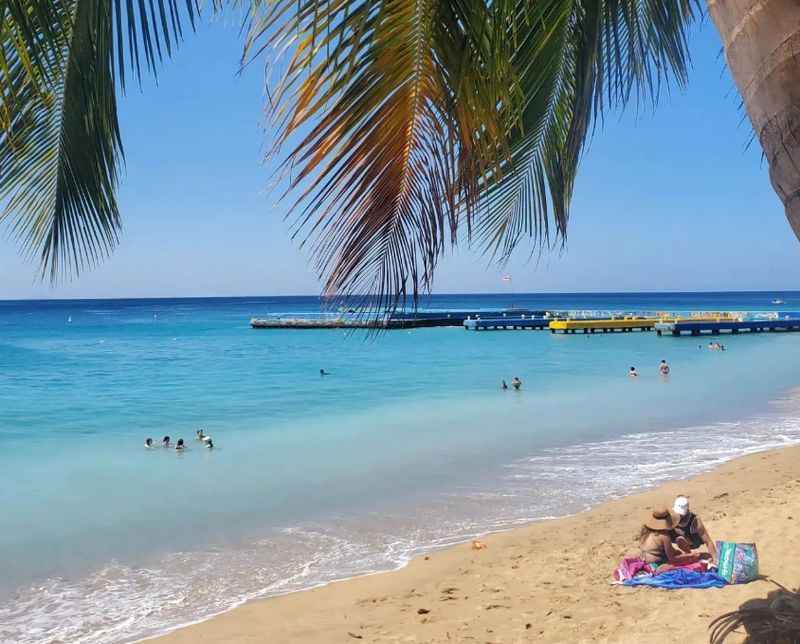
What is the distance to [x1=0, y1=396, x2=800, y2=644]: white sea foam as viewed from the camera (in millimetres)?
7160

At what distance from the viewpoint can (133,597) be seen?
7.70 metres

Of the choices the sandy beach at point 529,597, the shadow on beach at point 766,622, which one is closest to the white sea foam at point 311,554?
the sandy beach at point 529,597

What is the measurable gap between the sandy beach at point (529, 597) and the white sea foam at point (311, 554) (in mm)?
514

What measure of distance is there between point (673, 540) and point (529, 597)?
1456 mm

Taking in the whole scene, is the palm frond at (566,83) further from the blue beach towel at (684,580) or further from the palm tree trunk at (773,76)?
the blue beach towel at (684,580)

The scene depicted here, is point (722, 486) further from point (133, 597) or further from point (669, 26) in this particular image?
point (669, 26)

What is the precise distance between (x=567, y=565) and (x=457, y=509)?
11.2 ft

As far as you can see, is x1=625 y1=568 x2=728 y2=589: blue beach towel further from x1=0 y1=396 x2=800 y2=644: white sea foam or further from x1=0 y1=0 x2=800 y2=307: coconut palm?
x1=0 y1=0 x2=800 y2=307: coconut palm

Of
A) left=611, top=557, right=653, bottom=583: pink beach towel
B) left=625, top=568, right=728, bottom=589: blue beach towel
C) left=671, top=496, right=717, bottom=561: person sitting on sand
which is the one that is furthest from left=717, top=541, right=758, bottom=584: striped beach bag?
left=611, top=557, right=653, bottom=583: pink beach towel

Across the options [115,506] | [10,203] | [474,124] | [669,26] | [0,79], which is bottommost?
[115,506]

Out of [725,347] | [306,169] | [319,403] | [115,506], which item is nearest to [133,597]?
[115,506]

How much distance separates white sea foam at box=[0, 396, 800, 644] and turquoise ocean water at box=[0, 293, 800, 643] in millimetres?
37

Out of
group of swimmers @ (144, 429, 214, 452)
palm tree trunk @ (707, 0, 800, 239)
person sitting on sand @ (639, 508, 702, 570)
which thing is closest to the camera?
palm tree trunk @ (707, 0, 800, 239)

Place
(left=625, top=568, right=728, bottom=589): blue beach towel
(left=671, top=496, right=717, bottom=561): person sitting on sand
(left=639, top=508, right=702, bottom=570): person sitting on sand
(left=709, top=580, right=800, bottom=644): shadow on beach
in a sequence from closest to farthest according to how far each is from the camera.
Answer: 1. (left=709, top=580, right=800, bottom=644): shadow on beach
2. (left=625, top=568, right=728, bottom=589): blue beach towel
3. (left=639, top=508, right=702, bottom=570): person sitting on sand
4. (left=671, top=496, right=717, bottom=561): person sitting on sand
